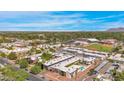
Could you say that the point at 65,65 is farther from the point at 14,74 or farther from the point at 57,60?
the point at 14,74

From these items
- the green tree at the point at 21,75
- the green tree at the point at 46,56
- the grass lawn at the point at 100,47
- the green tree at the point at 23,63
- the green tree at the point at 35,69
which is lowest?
the green tree at the point at 21,75

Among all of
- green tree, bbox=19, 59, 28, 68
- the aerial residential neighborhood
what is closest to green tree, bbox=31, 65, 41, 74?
the aerial residential neighborhood

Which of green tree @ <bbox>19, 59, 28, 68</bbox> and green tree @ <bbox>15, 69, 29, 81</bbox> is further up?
green tree @ <bbox>19, 59, 28, 68</bbox>

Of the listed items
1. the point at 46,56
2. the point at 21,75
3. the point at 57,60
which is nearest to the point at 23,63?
the point at 21,75

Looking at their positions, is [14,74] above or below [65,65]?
below

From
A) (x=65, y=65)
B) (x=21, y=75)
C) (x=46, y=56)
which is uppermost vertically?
(x=46, y=56)

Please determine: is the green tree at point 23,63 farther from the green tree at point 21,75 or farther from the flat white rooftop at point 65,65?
the flat white rooftop at point 65,65

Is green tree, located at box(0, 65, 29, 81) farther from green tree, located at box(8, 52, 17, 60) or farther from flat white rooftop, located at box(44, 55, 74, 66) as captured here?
flat white rooftop, located at box(44, 55, 74, 66)

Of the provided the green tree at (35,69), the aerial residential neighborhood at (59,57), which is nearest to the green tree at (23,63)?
the aerial residential neighborhood at (59,57)
